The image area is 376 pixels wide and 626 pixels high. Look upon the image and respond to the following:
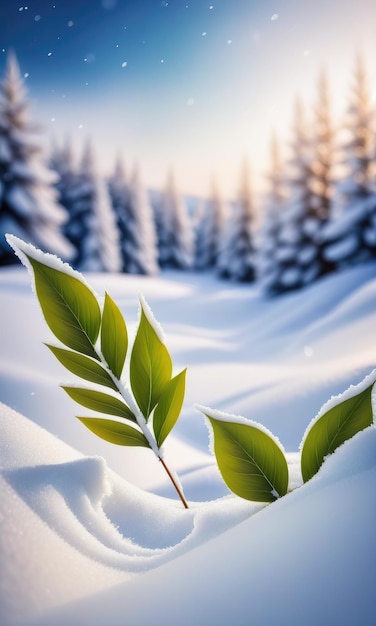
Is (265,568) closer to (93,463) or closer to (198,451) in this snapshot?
(93,463)

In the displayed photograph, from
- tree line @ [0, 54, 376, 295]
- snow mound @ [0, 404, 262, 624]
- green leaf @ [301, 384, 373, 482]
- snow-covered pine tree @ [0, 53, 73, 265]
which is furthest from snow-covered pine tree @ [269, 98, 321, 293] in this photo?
green leaf @ [301, 384, 373, 482]

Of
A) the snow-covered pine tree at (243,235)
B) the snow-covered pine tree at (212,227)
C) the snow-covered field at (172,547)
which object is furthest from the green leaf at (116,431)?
the snow-covered pine tree at (212,227)

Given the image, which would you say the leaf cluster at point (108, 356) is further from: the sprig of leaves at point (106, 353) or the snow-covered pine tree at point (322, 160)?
the snow-covered pine tree at point (322, 160)

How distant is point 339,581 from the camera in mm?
550

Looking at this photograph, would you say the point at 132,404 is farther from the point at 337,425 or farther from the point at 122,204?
the point at 122,204

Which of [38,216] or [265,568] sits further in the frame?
[38,216]

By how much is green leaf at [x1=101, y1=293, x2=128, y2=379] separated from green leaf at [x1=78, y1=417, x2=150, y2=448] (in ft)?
0.37

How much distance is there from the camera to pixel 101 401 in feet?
2.71

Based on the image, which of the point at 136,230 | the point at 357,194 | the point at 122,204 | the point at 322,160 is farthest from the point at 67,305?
the point at 122,204

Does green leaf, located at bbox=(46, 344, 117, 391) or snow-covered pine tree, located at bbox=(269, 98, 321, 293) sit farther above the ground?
green leaf, located at bbox=(46, 344, 117, 391)

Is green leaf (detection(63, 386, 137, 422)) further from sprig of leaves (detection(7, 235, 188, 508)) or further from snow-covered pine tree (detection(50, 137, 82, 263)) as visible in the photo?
snow-covered pine tree (detection(50, 137, 82, 263))

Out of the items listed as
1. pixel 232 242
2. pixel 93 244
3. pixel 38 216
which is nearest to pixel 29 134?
pixel 38 216

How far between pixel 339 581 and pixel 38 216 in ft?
53.5

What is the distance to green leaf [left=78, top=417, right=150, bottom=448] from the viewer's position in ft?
2.76
